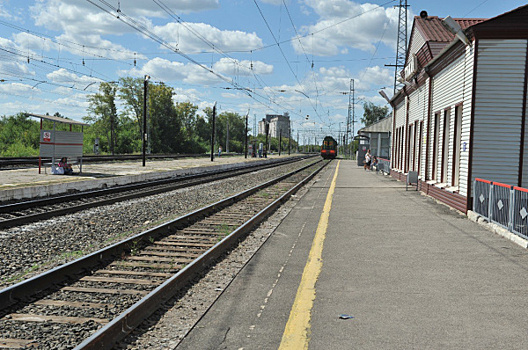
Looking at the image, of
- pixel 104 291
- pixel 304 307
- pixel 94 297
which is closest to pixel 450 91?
pixel 304 307

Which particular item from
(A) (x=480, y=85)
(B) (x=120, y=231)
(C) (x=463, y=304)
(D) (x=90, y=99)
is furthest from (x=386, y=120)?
(D) (x=90, y=99)

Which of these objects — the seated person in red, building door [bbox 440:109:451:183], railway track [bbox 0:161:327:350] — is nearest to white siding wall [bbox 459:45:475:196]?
building door [bbox 440:109:451:183]

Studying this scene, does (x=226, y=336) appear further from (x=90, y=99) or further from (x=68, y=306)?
(x=90, y=99)

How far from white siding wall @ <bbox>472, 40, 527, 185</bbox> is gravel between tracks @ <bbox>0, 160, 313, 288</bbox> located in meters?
8.22

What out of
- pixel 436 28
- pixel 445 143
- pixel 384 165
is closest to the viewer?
pixel 445 143

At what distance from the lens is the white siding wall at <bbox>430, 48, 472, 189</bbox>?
46.9 feet

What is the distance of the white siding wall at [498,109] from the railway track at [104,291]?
7.81 metres

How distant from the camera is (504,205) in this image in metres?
10.4

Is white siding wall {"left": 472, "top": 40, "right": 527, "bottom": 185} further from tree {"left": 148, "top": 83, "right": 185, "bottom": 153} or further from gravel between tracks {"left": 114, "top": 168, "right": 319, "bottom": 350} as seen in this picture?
tree {"left": 148, "top": 83, "right": 185, "bottom": 153}

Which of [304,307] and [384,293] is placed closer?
[304,307]

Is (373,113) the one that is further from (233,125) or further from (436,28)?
(436,28)

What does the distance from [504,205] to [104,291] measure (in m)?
8.37

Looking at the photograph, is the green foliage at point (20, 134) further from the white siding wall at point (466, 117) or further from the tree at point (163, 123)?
the white siding wall at point (466, 117)

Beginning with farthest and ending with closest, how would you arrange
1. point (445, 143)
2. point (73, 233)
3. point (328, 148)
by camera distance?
point (328, 148)
point (445, 143)
point (73, 233)
